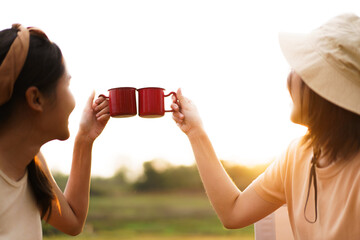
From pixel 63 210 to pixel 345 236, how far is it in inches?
32.3

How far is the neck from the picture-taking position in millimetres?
1037

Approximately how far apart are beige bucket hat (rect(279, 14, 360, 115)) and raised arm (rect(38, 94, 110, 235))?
2.13 feet

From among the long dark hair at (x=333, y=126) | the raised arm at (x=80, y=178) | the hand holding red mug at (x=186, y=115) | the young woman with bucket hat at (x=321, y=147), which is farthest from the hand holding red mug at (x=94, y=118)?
the long dark hair at (x=333, y=126)

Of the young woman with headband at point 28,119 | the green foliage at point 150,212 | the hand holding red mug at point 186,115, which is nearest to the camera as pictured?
the young woman with headband at point 28,119

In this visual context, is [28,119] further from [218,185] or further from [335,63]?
[335,63]

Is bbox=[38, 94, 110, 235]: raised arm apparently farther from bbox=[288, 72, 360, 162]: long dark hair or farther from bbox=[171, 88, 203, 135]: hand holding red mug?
bbox=[288, 72, 360, 162]: long dark hair

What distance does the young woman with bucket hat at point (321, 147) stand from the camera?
3.50ft

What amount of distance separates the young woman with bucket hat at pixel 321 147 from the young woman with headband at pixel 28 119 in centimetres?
63

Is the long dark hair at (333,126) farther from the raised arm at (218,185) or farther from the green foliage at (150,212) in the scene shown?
the green foliage at (150,212)

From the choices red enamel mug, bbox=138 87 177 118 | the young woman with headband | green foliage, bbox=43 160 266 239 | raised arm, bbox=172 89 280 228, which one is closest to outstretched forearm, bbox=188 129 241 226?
raised arm, bbox=172 89 280 228

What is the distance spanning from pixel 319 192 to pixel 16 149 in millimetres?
841

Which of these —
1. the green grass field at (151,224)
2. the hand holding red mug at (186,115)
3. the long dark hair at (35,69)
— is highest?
→ the long dark hair at (35,69)

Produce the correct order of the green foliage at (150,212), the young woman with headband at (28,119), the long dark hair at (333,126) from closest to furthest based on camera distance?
the young woman with headband at (28,119), the long dark hair at (333,126), the green foliage at (150,212)

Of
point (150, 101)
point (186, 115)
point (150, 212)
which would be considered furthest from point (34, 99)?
point (150, 212)
